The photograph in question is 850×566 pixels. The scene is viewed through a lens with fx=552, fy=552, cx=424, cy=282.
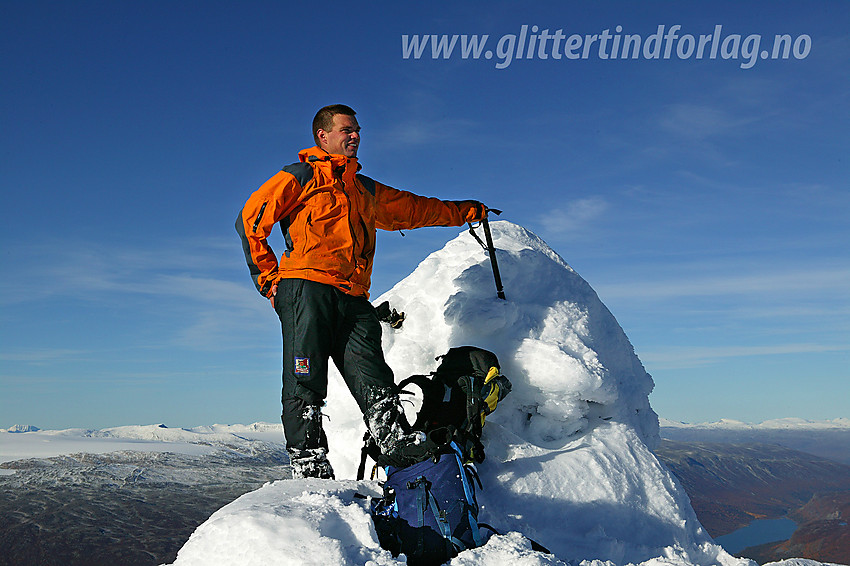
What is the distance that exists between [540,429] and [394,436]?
2.04m

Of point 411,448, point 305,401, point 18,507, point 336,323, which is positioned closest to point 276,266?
point 336,323

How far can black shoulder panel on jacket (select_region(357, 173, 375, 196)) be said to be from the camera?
4.52 metres

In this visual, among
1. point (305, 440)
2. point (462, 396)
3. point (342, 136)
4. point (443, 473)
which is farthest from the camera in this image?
point (462, 396)

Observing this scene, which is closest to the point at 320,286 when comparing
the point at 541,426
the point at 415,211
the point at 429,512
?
the point at 415,211

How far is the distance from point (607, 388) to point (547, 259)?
1886 millimetres

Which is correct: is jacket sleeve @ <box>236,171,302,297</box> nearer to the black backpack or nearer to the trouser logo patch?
the trouser logo patch

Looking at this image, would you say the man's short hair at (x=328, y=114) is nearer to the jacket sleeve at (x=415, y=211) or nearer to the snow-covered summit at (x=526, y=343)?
the jacket sleeve at (x=415, y=211)

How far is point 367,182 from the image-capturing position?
4562 millimetres

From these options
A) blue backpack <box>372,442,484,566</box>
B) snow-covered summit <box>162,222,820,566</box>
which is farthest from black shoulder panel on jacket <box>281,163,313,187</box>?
blue backpack <box>372,442,484,566</box>

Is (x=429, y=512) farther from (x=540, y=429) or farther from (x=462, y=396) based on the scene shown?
(x=540, y=429)

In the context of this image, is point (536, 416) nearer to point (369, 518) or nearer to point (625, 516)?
point (625, 516)

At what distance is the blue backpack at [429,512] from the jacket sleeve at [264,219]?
1756 millimetres

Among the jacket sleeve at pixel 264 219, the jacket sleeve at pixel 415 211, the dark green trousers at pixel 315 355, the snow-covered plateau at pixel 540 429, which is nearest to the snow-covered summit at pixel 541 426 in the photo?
the snow-covered plateau at pixel 540 429

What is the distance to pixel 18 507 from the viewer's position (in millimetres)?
18453
